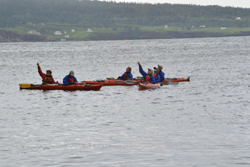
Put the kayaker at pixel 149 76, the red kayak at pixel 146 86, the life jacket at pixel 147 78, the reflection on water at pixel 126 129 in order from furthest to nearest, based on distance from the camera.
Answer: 1. the life jacket at pixel 147 78
2. the kayaker at pixel 149 76
3. the red kayak at pixel 146 86
4. the reflection on water at pixel 126 129

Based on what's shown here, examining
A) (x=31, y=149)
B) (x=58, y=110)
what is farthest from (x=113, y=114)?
(x=31, y=149)

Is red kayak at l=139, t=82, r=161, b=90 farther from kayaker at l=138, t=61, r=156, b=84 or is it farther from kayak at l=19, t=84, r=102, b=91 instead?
kayak at l=19, t=84, r=102, b=91

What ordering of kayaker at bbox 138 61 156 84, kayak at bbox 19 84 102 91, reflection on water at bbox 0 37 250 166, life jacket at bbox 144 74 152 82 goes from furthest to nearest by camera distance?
life jacket at bbox 144 74 152 82 < kayaker at bbox 138 61 156 84 < kayak at bbox 19 84 102 91 < reflection on water at bbox 0 37 250 166

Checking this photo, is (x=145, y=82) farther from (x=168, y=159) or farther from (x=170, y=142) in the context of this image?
(x=168, y=159)

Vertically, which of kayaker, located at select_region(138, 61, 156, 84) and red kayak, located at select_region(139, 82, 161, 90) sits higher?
kayaker, located at select_region(138, 61, 156, 84)

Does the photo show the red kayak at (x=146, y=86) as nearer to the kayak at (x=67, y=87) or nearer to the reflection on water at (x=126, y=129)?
the reflection on water at (x=126, y=129)

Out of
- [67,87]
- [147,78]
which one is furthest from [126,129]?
[147,78]

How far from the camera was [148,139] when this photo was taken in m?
17.9

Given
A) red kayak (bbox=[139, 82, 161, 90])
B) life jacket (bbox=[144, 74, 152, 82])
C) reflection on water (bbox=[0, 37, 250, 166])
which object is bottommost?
reflection on water (bbox=[0, 37, 250, 166])

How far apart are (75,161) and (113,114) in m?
10.2

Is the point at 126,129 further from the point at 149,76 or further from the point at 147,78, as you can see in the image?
the point at 147,78

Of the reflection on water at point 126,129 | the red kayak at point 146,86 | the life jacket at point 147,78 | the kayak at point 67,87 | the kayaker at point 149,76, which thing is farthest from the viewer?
the life jacket at point 147,78

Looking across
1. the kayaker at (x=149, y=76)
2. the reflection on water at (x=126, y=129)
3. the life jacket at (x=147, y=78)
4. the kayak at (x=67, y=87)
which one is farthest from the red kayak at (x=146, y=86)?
the kayak at (x=67, y=87)

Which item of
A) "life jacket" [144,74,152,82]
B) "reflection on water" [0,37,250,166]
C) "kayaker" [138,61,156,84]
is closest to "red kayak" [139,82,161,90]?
"kayaker" [138,61,156,84]
